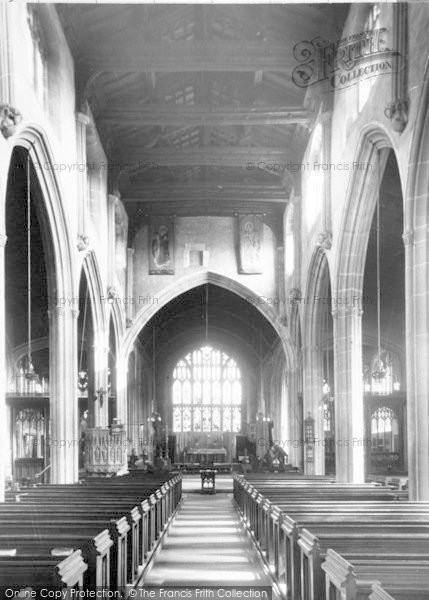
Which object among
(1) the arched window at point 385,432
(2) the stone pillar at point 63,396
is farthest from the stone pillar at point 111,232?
(1) the arched window at point 385,432

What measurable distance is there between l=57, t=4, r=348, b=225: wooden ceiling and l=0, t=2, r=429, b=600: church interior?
68mm

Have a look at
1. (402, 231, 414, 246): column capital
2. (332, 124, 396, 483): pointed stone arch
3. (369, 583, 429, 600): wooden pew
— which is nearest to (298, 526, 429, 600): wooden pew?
(369, 583, 429, 600): wooden pew

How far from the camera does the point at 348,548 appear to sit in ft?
18.6

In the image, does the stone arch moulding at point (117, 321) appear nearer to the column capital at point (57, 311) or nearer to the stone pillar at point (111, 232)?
the stone pillar at point (111, 232)

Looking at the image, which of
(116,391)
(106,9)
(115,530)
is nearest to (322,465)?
(116,391)

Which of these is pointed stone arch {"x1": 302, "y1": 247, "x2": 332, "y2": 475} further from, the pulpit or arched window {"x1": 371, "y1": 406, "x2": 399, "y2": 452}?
arched window {"x1": 371, "y1": 406, "x2": 399, "y2": 452}

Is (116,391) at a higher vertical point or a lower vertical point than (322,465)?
higher

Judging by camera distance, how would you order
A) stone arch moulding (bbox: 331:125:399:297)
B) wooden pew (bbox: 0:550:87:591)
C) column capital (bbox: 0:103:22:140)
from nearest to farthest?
wooden pew (bbox: 0:550:87:591) < column capital (bbox: 0:103:22:140) < stone arch moulding (bbox: 331:125:399:297)

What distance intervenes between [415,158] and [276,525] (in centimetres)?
563

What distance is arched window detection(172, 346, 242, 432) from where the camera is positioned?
40.9 meters

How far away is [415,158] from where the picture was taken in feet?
36.9

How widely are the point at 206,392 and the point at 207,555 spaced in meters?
30.3

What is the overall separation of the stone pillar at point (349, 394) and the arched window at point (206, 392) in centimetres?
2338

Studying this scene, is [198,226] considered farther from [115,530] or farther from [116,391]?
[115,530]
